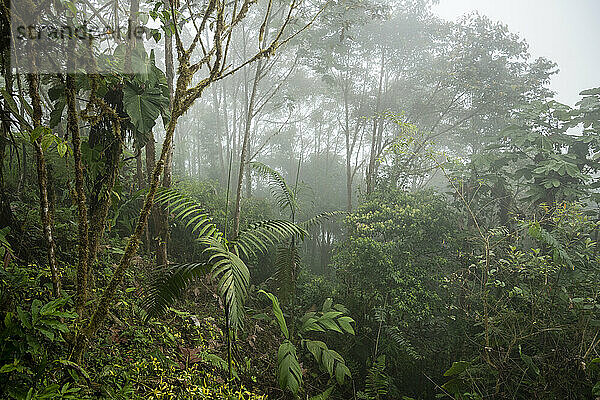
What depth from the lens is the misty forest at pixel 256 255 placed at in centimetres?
148

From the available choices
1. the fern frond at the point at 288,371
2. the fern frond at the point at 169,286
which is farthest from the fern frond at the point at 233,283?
the fern frond at the point at 288,371

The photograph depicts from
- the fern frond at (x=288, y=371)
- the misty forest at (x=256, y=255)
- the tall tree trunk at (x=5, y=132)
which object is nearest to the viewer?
the tall tree trunk at (x=5, y=132)

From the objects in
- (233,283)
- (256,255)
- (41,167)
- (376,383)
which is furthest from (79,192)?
(376,383)

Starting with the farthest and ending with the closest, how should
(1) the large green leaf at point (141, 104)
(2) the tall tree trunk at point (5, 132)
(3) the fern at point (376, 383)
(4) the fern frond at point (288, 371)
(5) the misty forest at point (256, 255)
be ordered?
(3) the fern at point (376, 383) < (4) the fern frond at point (288, 371) < (1) the large green leaf at point (141, 104) < (5) the misty forest at point (256, 255) < (2) the tall tree trunk at point (5, 132)

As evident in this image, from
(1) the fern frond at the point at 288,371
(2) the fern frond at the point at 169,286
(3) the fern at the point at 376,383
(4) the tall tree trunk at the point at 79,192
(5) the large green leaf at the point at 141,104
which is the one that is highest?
(5) the large green leaf at the point at 141,104

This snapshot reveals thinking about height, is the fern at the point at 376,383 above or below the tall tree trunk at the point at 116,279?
below

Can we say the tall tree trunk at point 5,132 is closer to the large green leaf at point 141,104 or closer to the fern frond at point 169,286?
the large green leaf at point 141,104

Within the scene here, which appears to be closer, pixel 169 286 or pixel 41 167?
pixel 41 167

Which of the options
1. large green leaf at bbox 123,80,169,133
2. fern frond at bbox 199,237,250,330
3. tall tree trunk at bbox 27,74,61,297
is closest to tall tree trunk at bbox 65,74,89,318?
tall tree trunk at bbox 27,74,61,297

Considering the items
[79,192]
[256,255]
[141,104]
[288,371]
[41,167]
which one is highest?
[141,104]

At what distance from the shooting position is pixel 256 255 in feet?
11.2

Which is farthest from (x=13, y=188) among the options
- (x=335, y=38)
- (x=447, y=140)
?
(x=447, y=140)

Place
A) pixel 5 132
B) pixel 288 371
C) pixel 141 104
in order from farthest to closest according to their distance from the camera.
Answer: pixel 288 371 → pixel 141 104 → pixel 5 132

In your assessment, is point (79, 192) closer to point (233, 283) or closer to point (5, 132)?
point (5, 132)
